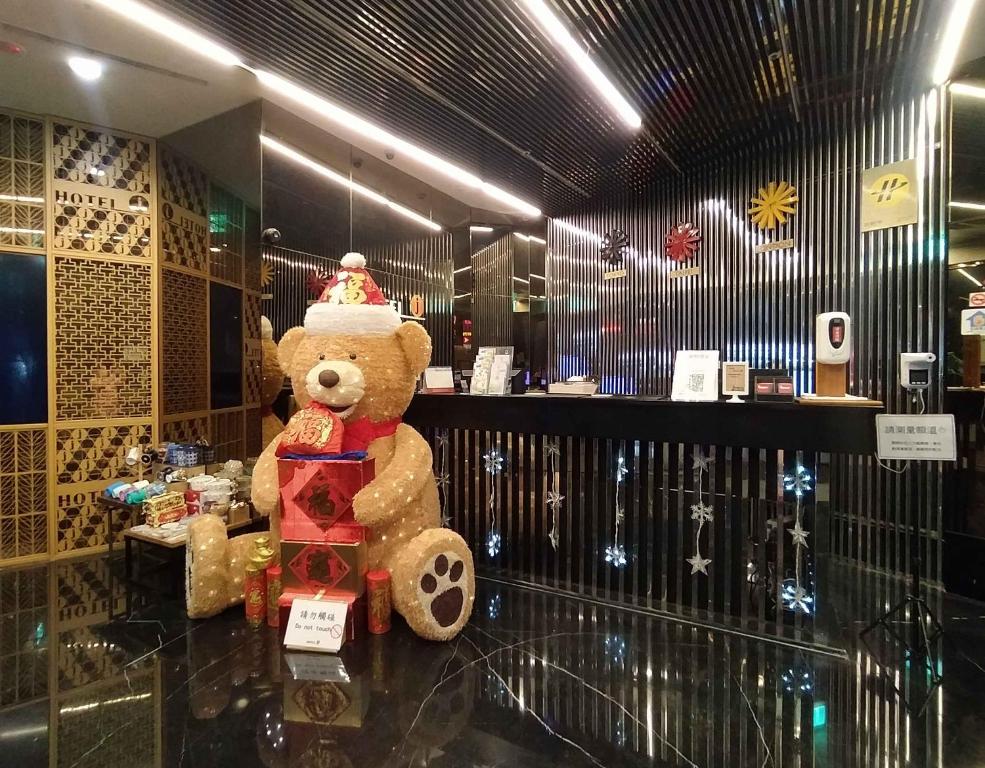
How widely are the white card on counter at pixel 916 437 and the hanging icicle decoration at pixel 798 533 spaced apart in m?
0.33

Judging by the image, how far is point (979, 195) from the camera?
306 cm

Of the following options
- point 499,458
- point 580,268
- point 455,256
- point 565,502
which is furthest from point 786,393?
point 455,256

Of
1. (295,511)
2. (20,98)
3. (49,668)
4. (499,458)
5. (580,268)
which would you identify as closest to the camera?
(49,668)

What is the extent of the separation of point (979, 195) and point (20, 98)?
20.9 ft

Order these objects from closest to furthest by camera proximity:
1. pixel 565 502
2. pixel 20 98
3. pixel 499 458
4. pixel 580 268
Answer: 1. pixel 565 502
2. pixel 499 458
3. pixel 20 98
4. pixel 580 268

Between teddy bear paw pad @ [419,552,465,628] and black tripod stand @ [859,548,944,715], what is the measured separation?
190 centimetres

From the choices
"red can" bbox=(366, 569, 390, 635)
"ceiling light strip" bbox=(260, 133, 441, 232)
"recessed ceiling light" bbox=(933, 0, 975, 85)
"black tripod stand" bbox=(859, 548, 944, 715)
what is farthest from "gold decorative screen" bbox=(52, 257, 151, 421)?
"recessed ceiling light" bbox=(933, 0, 975, 85)

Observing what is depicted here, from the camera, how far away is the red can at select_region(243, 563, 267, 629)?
257 cm

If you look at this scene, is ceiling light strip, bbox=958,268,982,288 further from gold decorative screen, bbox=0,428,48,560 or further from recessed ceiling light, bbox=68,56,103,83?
gold decorative screen, bbox=0,428,48,560

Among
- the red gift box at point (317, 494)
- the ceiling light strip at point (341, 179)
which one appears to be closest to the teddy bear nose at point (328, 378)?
the red gift box at point (317, 494)

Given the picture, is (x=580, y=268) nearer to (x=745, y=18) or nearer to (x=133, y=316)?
(x=745, y=18)

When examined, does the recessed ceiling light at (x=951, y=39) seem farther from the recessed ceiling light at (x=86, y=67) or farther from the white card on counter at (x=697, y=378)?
the recessed ceiling light at (x=86, y=67)

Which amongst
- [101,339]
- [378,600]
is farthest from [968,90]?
[101,339]

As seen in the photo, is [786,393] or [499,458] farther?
[499,458]
